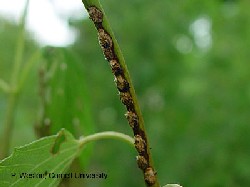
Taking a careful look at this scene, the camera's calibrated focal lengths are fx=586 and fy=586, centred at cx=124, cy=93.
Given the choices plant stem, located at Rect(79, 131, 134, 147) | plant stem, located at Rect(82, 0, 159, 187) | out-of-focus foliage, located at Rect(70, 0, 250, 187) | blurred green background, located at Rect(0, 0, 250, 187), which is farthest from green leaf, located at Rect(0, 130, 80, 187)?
out-of-focus foliage, located at Rect(70, 0, 250, 187)

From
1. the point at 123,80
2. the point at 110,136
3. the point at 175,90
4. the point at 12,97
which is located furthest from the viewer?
the point at 175,90

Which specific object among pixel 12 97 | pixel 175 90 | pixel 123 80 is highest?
pixel 175 90

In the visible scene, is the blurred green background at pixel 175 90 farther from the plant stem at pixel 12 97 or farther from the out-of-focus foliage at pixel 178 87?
the plant stem at pixel 12 97

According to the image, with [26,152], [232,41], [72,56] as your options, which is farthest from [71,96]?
[232,41]

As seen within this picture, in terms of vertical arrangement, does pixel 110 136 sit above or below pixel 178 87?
below

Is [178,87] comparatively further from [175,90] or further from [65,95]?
[65,95]

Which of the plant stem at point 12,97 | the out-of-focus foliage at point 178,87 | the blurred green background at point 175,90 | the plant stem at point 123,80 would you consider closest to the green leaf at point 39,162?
the plant stem at point 123,80

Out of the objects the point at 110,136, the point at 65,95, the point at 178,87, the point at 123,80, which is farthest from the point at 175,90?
the point at 123,80
